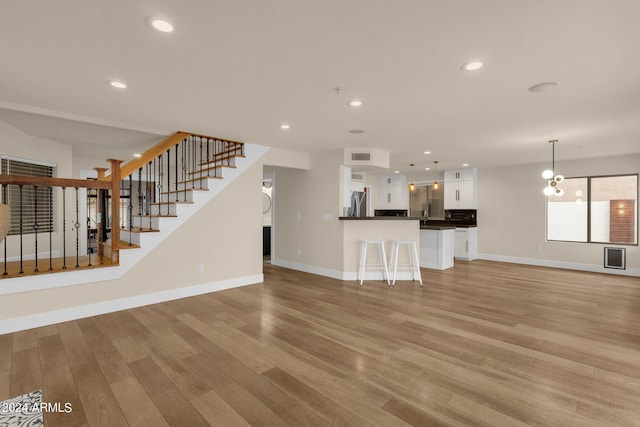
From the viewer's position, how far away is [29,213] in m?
5.61

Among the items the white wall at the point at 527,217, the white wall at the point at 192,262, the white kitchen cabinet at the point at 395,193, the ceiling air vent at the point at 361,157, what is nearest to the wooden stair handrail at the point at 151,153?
the white wall at the point at 192,262

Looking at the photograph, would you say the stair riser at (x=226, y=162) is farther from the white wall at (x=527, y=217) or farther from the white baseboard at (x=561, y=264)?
the white baseboard at (x=561, y=264)

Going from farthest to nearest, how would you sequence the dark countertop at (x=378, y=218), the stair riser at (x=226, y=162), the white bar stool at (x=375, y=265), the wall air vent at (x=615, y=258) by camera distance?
the wall air vent at (x=615, y=258) → the dark countertop at (x=378, y=218) → the white bar stool at (x=375, y=265) → the stair riser at (x=226, y=162)

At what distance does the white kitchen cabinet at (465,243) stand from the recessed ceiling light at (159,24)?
8052mm

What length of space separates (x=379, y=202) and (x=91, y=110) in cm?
803

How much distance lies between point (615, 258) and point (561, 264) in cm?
97

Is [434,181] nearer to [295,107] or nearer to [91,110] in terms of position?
[295,107]

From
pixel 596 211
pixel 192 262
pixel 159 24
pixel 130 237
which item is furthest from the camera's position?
pixel 596 211

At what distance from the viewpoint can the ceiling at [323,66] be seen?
6.28ft

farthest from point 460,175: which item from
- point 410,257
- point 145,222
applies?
point 145,222

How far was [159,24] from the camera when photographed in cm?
203

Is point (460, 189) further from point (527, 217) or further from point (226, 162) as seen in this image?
point (226, 162)

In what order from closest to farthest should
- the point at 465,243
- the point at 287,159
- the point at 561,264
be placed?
the point at 287,159 < the point at 561,264 < the point at 465,243

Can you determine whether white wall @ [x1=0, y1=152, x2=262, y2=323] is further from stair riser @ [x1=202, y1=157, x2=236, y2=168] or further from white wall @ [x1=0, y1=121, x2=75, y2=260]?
white wall @ [x1=0, y1=121, x2=75, y2=260]
